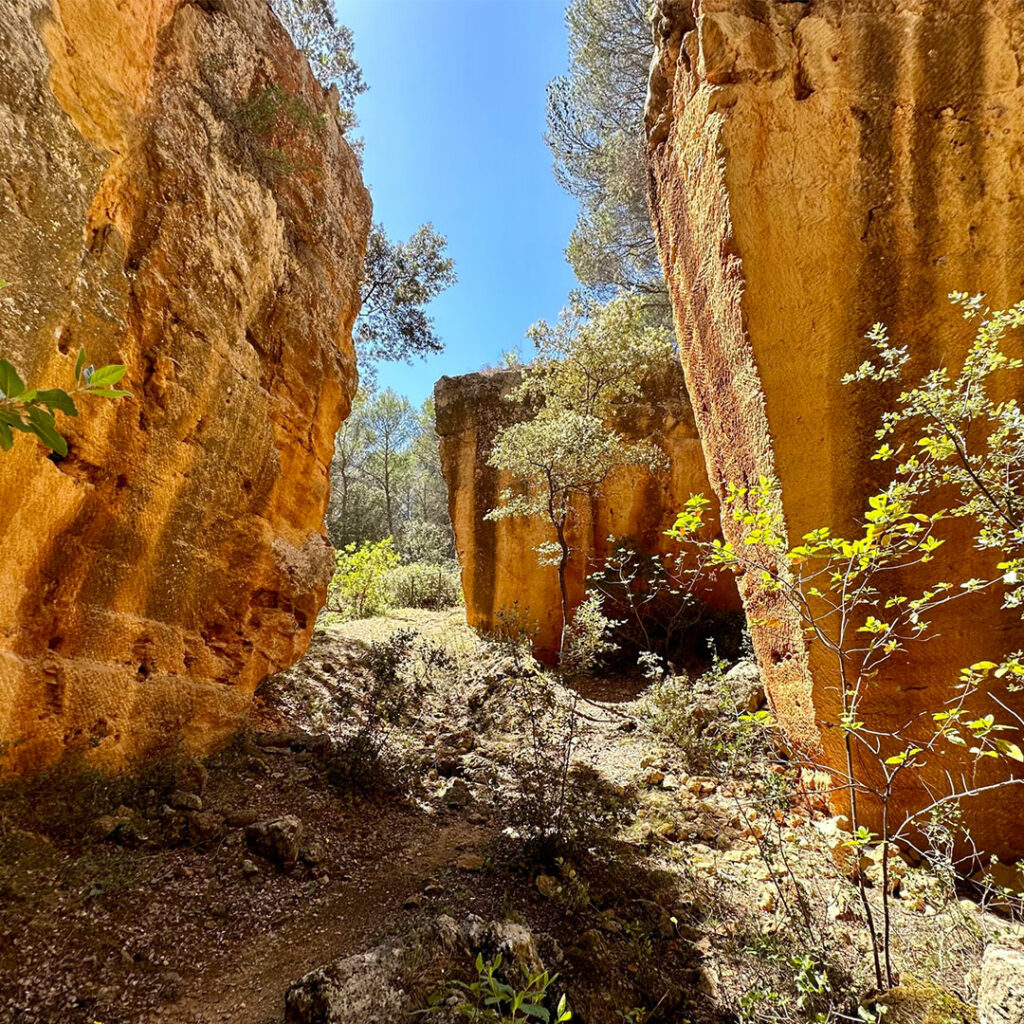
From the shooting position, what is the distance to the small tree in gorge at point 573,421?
30.7 feet

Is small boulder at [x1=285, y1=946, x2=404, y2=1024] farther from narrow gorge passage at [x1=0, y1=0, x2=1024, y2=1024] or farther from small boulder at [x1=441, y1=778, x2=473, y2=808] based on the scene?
small boulder at [x1=441, y1=778, x2=473, y2=808]

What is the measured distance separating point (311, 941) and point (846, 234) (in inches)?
259

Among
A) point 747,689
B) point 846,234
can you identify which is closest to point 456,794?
point 747,689

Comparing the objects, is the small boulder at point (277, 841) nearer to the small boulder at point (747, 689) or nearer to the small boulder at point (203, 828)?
the small boulder at point (203, 828)

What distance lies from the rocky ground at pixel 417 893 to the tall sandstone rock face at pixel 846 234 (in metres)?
1.23

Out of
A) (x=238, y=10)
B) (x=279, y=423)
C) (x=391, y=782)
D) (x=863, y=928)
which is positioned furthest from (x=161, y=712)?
(x=238, y=10)

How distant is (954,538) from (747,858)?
118 inches

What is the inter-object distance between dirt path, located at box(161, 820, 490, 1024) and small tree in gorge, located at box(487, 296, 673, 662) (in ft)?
18.2

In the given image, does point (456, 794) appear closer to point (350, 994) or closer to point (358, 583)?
point (350, 994)

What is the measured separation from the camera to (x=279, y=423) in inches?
217

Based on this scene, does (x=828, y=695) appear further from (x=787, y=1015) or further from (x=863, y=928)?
(x=787, y=1015)

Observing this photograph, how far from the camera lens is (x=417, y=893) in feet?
10.9

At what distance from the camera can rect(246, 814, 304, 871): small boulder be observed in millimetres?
3412

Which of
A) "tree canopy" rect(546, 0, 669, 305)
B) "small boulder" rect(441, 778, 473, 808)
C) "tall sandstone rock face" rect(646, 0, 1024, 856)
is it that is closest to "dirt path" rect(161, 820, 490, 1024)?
"small boulder" rect(441, 778, 473, 808)
